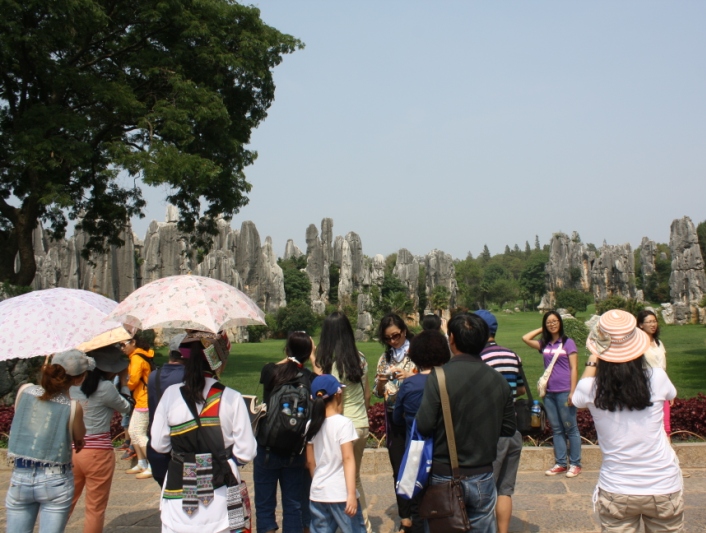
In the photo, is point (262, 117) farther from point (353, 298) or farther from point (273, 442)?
point (353, 298)

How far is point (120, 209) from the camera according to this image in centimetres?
1700

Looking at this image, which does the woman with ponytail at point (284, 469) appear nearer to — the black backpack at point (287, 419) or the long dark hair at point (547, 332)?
the black backpack at point (287, 419)

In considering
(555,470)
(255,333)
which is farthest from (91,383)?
(255,333)

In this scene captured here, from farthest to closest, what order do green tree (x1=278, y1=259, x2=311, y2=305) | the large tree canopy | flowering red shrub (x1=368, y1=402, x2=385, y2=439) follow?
green tree (x1=278, y1=259, x2=311, y2=305) → the large tree canopy → flowering red shrub (x1=368, y1=402, x2=385, y2=439)

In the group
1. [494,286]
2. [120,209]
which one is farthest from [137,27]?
[494,286]

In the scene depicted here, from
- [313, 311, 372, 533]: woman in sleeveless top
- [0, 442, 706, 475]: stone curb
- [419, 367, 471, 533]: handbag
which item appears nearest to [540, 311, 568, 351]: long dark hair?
[0, 442, 706, 475]: stone curb

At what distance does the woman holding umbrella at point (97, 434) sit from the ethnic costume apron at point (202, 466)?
1.38 m

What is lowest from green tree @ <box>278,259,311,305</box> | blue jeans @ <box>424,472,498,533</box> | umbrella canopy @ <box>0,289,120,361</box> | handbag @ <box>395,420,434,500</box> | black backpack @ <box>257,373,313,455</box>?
blue jeans @ <box>424,472,498,533</box>

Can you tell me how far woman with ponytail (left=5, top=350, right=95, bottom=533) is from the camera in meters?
3.97

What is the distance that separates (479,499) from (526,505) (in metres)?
2.72

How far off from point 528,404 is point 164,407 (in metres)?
2.90

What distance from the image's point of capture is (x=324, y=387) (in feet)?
13.4

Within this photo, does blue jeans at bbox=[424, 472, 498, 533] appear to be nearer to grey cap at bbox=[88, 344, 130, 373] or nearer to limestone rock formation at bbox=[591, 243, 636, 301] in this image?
grey cap at bbox=[88, 344, 130, 373]

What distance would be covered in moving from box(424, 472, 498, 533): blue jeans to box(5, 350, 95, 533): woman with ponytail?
228 centimetres
